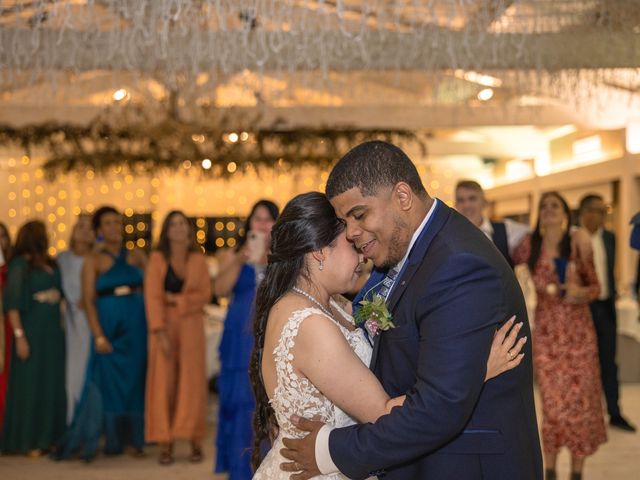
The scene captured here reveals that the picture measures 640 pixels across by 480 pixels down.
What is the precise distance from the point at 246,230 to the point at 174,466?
178 centimetres

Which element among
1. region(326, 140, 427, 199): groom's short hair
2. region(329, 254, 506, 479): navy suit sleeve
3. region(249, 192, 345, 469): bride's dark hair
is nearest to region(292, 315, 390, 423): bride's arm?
region(329, 254, 506, 479): navy suit sleeve

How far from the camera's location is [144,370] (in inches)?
215

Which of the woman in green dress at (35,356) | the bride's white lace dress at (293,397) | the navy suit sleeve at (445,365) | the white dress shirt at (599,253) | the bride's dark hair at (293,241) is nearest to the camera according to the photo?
the navy suit sleeve at (445,365)

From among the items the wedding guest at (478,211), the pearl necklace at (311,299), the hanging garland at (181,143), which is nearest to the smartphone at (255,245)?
the wedding guest at (478,211)

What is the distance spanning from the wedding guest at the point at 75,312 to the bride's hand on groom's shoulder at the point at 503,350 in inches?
164

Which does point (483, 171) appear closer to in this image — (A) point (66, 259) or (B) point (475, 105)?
(B) point (475, 105)

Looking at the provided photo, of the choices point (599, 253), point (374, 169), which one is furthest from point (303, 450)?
point (599, 253)

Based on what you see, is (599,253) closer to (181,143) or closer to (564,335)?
(564,335)

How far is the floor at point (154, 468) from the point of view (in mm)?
4902

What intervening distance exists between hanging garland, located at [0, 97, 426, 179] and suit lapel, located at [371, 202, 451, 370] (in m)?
6.12

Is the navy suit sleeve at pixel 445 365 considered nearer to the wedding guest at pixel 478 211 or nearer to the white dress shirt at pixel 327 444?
the white dress shirt at pixel 327 444

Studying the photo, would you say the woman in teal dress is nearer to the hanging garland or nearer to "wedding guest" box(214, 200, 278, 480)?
"wedding guest" box(214, 200, 278, 480)

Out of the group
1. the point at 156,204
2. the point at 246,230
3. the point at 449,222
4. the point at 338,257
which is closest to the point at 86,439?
the point at 246,230

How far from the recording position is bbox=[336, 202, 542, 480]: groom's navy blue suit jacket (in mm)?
1745
